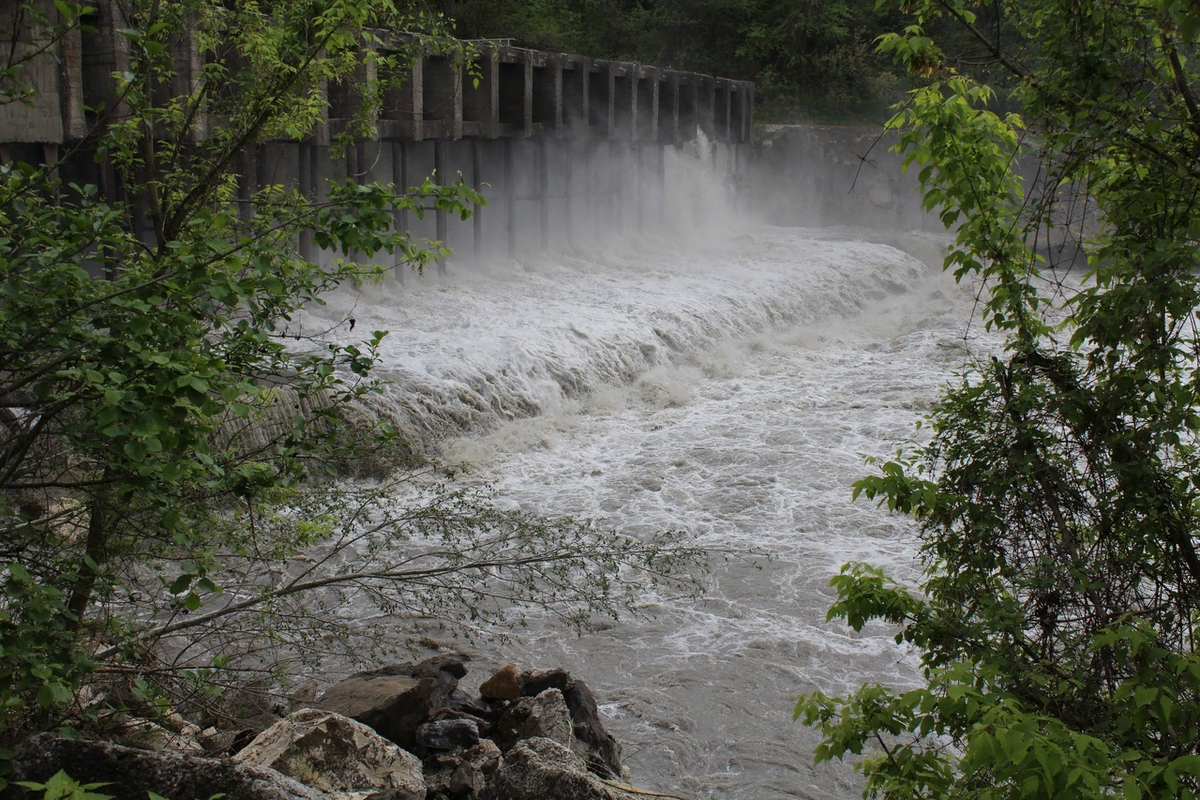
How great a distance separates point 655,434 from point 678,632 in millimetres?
5538

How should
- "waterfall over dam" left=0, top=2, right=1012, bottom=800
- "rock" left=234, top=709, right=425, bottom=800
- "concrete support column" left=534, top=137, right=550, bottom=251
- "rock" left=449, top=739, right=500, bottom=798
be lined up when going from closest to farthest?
"rock" left=234, top=709, right=425, bottom=800
"rock" left=449, top=739, right=500, bottom=798
"waterfall over dam" left=0, top=2, right=1012, bottom=800
"concrete support column" left=534, top=137, right=550, bottom=251

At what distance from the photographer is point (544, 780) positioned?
455 centimetres

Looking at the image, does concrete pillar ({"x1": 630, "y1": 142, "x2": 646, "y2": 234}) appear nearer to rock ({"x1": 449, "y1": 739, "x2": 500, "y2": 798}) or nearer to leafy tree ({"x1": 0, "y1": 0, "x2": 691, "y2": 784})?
leafy tree ({"x1": 0, "y1": 0, "x2": 691, "y2": 784})

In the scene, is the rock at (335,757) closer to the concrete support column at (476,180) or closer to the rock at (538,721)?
the rock at (538,721)

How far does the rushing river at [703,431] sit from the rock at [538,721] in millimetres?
874

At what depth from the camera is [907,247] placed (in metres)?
30.1

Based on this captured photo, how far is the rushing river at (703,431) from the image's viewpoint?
7.09 meters

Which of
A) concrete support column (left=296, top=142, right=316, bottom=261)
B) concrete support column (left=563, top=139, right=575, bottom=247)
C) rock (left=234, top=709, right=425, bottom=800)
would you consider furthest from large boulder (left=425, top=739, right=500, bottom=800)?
concrete support column (left=563, top=139, right=575, bottom=247)

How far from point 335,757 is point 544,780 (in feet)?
3.29

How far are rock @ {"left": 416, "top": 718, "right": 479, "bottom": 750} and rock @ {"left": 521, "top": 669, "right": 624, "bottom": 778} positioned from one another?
58 centimetres

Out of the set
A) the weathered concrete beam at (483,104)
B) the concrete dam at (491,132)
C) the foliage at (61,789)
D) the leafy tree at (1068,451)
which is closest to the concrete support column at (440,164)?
the concrete dam at (491,132)

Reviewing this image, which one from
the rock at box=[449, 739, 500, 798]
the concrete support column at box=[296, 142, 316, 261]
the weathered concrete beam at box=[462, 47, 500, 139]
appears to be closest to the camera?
the rock at box=[449, 739, 500, 798]

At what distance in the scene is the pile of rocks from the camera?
12.0 feet

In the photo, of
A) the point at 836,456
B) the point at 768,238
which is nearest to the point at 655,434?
the point at 836,456
